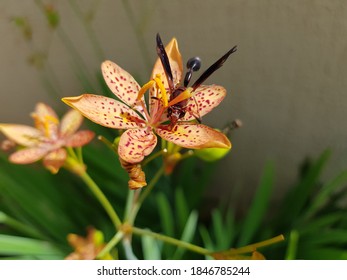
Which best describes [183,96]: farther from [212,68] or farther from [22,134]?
[22,134]

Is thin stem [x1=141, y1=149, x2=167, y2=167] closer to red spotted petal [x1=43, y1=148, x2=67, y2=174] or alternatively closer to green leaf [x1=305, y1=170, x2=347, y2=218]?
red spotted petal [x1=43, y1=148, x2=67, y2=174]

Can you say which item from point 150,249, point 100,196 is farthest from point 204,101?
point 150,249

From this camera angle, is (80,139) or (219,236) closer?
(80,139)

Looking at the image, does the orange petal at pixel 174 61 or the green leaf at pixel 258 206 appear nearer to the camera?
the orange petal at pixel 174 61

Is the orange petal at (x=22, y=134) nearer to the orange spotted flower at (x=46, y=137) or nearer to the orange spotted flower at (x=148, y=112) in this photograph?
the orange spotted flower at (x=46, y=137)

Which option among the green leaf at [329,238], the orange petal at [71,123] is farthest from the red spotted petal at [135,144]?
the green leaf at [329,238]

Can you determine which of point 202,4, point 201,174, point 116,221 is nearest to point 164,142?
point 116,221
